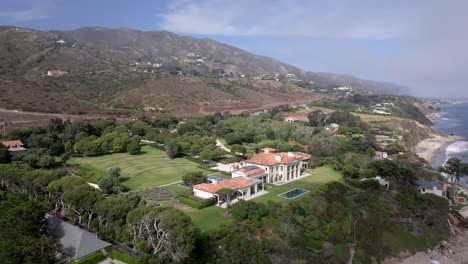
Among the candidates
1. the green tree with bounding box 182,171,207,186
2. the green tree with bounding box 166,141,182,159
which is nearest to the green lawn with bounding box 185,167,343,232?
the green tree with bounding box 182,171,207,186

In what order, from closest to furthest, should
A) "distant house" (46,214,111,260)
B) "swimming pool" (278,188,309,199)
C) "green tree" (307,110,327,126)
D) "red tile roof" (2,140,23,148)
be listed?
"distant house" (46,214,111,260)
"swimming pool" (278,188,309,199)
"red tile roof" (2,140,23,148)
"green tree" (307,110,327,126)

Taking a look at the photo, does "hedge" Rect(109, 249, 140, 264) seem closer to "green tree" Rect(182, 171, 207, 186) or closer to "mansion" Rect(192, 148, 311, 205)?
"mansion" Rect(192, 148, 311, 205)

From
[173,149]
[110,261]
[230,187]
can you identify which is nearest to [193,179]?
[230,187]

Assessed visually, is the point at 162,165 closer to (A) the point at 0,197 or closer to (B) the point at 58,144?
(B) the point at 58,144

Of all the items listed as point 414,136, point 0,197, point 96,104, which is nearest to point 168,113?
point 96,104

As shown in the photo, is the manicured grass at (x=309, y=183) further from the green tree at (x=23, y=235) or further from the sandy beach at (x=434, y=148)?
the sandy beach at (x=434, y=148)
